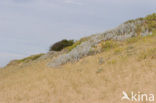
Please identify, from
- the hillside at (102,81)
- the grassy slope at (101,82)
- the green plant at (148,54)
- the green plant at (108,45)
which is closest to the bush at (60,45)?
the green plant at (108,45)

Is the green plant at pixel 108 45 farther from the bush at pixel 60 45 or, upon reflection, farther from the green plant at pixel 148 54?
the bush at pixel 60 45

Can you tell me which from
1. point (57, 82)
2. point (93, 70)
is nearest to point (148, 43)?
point (93, 70)

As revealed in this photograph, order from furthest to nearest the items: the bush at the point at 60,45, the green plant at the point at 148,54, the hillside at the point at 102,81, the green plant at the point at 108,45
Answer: the bush at the point at 60,45
the green plant at the point at 108,45
the green plant at the point at 148,54
the hillside at the point at 102,81

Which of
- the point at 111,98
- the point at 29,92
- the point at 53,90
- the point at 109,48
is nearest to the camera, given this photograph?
the point at 111,98

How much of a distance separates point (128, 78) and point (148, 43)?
4878 mm

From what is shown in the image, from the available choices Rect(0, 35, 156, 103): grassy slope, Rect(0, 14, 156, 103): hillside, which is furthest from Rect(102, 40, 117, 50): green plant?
Rect(0, 35, 156, 103): grassy slope

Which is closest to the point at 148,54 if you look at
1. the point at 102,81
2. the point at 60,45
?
the point at 102,81

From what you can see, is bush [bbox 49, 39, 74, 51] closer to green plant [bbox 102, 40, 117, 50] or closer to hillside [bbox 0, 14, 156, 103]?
green plant [bbox 102, 40, 117, 50]

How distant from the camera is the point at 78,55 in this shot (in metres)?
15.6

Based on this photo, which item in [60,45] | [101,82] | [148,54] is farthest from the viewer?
[60,45]

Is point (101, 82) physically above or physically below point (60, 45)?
below

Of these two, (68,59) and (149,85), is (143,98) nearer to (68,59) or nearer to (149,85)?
(149,85)

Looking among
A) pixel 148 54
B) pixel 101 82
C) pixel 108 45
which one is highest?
pixel 108 45

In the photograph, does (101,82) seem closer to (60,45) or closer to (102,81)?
(102,81)
